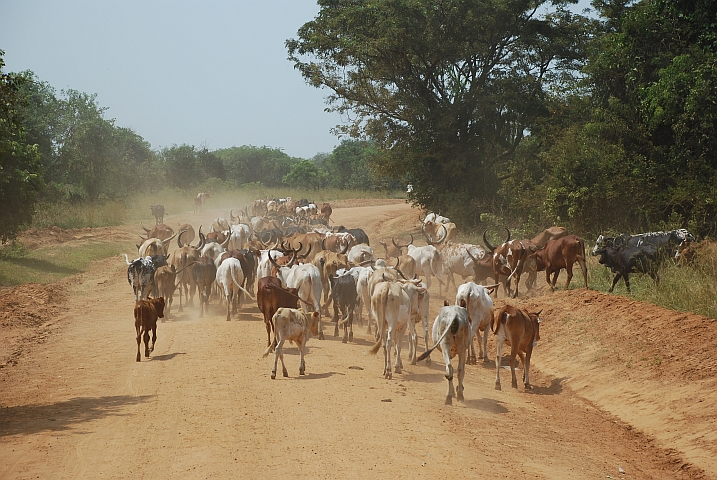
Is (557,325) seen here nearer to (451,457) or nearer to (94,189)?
(451,457)

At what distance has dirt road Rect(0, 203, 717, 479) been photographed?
25.5ft

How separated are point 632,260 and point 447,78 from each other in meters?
19.0

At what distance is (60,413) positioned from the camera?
380 inches

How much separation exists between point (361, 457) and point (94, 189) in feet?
142

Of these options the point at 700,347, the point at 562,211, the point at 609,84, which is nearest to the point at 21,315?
the point at 700,347

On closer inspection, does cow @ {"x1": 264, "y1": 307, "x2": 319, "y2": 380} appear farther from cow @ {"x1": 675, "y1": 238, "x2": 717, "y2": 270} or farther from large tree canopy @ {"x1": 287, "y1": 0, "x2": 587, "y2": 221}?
large tree canopy @ {"x1": 287, "y1": 0, "x2": 587, "y2": 221}

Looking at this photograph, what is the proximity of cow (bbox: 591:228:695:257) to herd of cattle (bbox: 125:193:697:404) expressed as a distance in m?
0.02

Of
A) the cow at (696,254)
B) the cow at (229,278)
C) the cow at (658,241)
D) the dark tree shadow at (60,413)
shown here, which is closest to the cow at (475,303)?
the cow at (658,241)

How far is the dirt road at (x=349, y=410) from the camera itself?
25.5 ft

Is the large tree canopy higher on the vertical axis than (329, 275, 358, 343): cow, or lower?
higher

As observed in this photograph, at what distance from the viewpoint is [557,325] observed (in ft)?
50.7

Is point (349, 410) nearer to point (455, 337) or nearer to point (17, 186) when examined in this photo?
point (455, 337)

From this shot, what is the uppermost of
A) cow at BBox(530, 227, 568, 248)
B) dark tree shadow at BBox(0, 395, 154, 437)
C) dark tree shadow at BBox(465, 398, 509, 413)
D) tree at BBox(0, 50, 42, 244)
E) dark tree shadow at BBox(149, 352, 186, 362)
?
tree at BBox(0, 50, 42, 244)

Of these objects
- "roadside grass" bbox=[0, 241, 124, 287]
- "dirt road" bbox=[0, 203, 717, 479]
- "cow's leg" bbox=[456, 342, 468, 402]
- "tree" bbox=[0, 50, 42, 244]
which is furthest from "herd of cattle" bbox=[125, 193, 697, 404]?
"tree" bbox=[0, 50, 42, 244]
